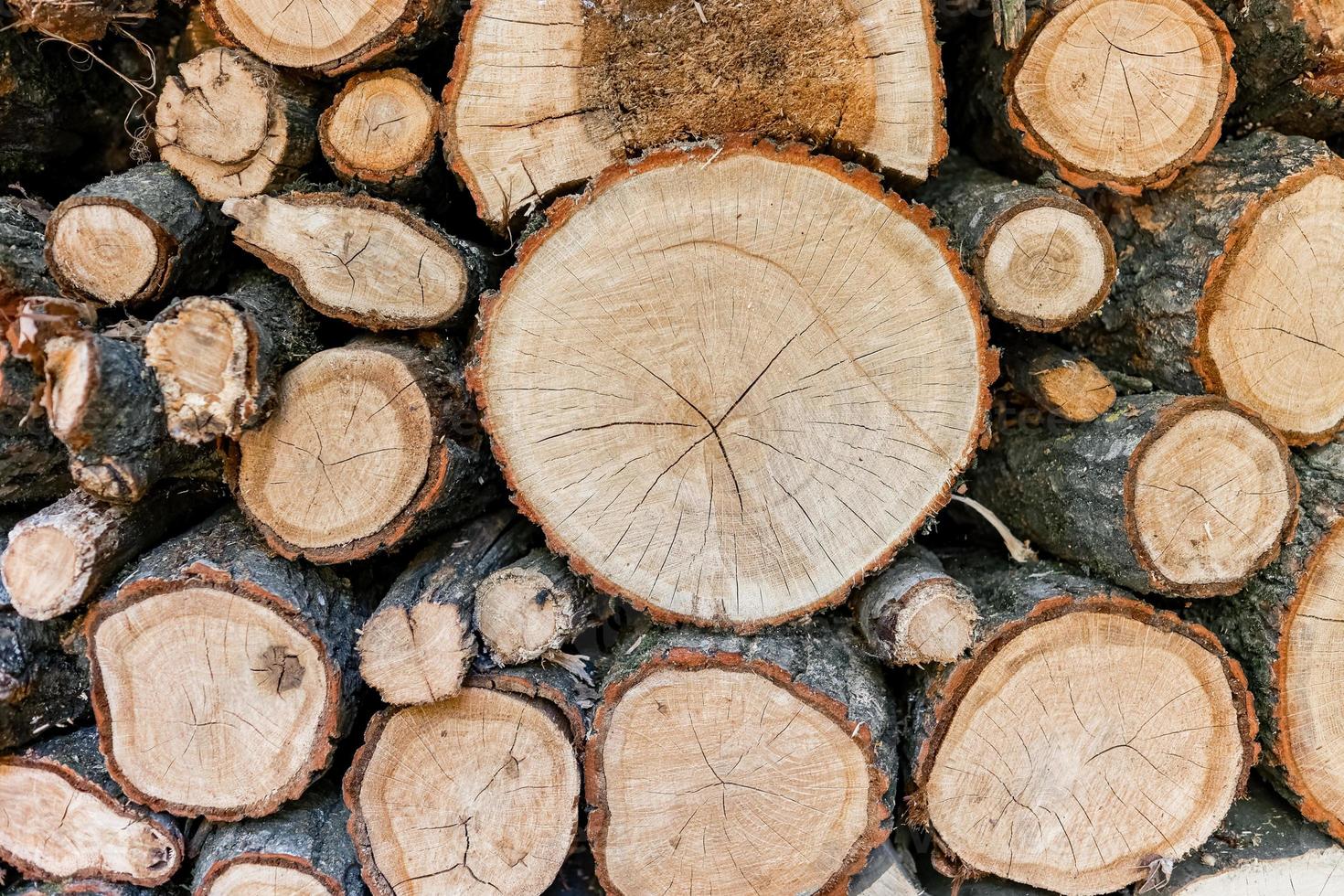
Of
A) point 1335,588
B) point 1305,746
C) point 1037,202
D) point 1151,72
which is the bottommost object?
point 1305,746

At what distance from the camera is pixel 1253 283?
2.02 metres

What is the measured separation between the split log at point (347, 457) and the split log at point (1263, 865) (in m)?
2.15

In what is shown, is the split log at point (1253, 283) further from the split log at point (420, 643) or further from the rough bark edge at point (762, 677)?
the split log at point (420, 643)

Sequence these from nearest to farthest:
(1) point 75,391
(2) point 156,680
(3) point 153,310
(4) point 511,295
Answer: (1) point 75,391 < (4) point 511,295 < (2) point 156,680 < (3) point 153,310

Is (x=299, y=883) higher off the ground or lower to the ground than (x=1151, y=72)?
lower

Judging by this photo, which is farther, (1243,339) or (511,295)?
(1243,339)

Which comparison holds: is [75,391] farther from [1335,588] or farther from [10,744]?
[1335,588]

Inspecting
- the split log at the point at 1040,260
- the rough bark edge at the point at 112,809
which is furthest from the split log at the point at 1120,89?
the rough bark edge at the point at 112,809

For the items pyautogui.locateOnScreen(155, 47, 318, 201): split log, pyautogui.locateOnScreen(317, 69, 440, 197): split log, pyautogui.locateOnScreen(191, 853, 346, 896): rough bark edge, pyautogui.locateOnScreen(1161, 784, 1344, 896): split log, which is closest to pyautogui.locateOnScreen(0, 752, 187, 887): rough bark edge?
pyautogui.locateOnScreen(191, 853, 346, 896): rough bark edge

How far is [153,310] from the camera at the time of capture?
2.15 metres

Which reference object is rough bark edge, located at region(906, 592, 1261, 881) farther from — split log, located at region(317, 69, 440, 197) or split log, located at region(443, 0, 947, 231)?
split log, located at region(317, 69, 440, 197)

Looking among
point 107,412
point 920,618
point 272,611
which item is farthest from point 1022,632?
point 107,412

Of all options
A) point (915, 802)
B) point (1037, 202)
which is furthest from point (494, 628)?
point (1037, 202)

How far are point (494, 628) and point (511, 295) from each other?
778 millimetres
